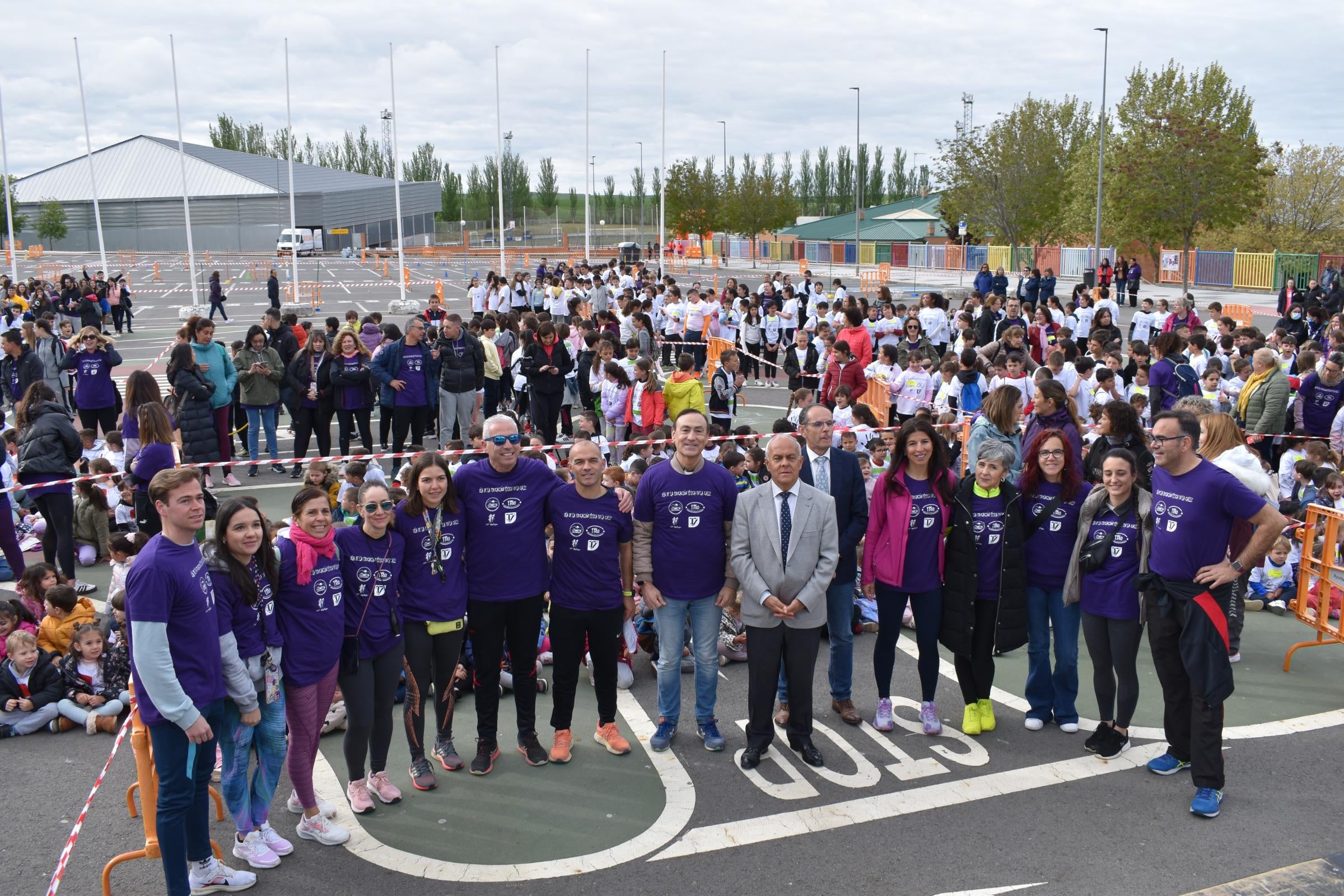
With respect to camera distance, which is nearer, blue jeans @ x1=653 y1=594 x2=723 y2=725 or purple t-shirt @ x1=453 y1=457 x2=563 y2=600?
purple t-shirt @ x1=453 y1=457 x2=563 y2=600

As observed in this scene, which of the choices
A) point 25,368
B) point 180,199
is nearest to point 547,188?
point 180,199

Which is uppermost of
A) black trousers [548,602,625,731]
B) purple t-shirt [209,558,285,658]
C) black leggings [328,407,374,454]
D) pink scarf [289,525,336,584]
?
pink scarf [289,525,336,584]

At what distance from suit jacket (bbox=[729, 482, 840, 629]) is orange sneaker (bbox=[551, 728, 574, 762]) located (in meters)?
1.32

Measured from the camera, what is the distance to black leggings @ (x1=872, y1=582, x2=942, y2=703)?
6242mm

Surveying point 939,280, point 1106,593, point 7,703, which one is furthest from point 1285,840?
point 939,280

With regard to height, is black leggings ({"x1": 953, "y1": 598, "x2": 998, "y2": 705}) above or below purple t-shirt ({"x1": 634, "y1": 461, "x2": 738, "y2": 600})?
below

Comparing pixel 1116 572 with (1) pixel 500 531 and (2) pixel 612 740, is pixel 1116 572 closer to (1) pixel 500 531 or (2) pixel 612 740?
(2) pixel 612 740

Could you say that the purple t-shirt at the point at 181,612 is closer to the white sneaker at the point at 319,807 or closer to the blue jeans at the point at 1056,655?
the white sneaker at the point at 319,807

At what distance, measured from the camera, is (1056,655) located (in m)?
6.33

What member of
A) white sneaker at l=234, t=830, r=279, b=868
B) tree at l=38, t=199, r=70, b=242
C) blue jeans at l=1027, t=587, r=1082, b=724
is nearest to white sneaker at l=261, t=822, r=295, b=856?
white sneaker at l=234, t=830, r=279, b=868

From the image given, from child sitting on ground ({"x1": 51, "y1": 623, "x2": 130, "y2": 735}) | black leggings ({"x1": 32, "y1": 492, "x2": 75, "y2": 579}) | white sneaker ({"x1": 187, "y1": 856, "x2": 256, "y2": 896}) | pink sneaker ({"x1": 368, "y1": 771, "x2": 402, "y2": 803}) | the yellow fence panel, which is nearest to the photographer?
white sneaker ({"x1": 187, "y1": 856, "x2": 256, "y2": 896})

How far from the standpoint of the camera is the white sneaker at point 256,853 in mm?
4910

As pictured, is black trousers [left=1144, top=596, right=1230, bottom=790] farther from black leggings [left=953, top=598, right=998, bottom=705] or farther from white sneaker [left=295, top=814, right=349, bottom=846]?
white sneaker [left=295, top=814, right=349, bottom=846]

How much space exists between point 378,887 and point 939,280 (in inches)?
1895
